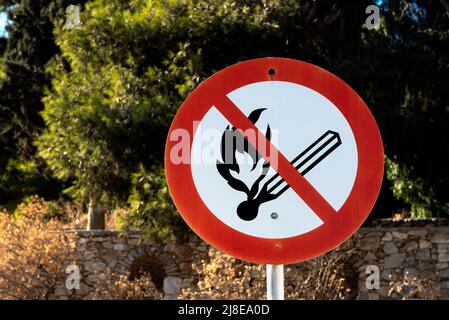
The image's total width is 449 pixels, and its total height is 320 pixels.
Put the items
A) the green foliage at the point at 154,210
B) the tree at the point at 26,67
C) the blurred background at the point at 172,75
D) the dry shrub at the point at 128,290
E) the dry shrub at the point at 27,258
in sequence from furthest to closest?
the tree at the point at 26,67
the dry shrub at the point at 128,290
the dry shrub at the point at 27,258
the blurred background at the point at 172,75
the green foliage at the point at 154,210

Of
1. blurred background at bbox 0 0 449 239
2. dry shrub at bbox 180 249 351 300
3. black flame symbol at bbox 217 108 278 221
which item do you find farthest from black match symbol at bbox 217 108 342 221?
blurred background at bbox 0 0 449 239

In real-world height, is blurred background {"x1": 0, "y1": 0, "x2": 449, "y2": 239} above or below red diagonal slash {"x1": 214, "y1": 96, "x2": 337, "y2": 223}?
above

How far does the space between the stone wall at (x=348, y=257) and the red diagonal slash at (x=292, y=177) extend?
745cm

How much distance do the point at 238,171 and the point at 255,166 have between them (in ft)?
0.15

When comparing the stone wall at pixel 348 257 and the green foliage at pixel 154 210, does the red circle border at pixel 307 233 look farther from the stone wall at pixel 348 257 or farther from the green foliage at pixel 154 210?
the stone wall at pixel 348 257

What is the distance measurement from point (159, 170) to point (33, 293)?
2415 millimetres

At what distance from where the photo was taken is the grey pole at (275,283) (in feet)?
6.01

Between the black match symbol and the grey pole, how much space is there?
0.14 meters

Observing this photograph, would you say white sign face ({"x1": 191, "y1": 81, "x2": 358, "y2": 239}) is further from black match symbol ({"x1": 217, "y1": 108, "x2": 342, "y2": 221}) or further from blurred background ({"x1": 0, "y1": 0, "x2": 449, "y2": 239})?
blurred background ({"x1": 0, "y1": 0, "x2": 449, "y2": 239})

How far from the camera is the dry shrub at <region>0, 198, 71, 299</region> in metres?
8.95

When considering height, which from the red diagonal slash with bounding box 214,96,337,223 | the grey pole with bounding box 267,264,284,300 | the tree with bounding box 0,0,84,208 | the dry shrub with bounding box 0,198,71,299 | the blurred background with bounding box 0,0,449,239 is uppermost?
the tree with bounding box 0,0,84,208

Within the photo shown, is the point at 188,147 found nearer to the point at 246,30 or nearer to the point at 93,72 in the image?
the point at 246,30

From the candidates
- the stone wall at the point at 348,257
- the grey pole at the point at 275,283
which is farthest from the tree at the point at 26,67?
the grey pole at the point at 275,283

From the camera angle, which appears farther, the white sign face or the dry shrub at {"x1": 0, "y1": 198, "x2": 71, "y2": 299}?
the dry shrub at {"x1": 0, "y1": 198, "x2": 71, "y2": 299}
